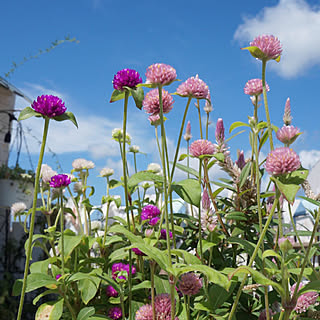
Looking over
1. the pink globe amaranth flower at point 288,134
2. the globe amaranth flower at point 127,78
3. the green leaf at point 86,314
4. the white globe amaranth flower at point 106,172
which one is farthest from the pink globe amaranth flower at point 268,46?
the white globe amaranth flower at point 106,172

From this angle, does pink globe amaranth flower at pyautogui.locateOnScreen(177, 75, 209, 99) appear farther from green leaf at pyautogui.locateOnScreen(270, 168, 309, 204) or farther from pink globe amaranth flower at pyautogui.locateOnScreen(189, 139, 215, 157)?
green leaf at pyautogui.locateOnScreen(270, 168, 309, 204)

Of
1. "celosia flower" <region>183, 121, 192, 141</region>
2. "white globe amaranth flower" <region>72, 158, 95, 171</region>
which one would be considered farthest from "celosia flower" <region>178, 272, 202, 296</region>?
"white globe amaranth flower" <region>72, 158, 95, 171</region>

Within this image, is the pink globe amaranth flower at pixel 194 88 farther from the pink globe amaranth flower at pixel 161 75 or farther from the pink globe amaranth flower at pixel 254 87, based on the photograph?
the pink globe amaranth flower at pixel 254 87

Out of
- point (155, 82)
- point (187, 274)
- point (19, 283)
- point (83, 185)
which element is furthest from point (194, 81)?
point (83, 185)

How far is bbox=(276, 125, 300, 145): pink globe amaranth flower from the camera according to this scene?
0.76 metres

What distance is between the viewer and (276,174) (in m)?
0.64

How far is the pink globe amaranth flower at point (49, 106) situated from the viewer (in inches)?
31.6

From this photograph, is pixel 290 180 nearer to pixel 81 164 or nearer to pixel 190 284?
pixel 190 284

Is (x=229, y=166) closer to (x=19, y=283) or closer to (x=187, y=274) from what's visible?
(x=187, y=274)

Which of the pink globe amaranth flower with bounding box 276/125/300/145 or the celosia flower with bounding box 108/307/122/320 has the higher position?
the pink globe amaranth flower with bounding box 276/125/300/145

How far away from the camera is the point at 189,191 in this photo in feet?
2.38

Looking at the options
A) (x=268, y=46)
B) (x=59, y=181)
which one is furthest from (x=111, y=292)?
(x=268, y=46)

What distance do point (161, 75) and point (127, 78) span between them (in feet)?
0.30

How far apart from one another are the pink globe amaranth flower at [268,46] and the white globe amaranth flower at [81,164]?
1062 mm
